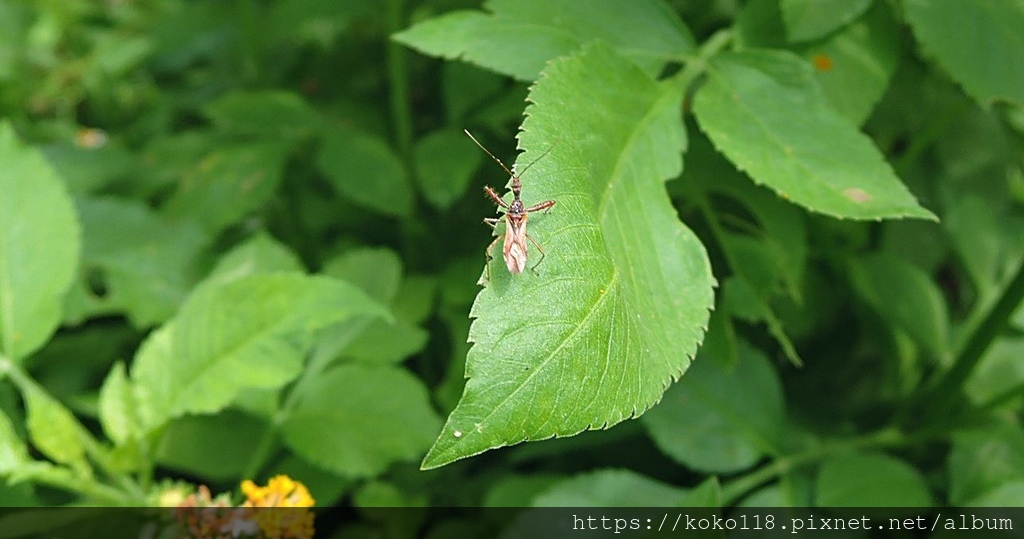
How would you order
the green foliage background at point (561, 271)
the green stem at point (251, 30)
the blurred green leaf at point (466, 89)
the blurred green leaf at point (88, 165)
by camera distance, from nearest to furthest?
the green foliage background at point (561, 271) → the blurred green leaf at point (466, 89) → the blurred green leaf at point (88, 165) → the green stem at point (251, 30)

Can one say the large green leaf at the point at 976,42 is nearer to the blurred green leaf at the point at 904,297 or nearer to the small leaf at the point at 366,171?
the blurred green leaf at the point at 904,297

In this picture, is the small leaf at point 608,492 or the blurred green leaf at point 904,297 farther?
the blurred green leaf at point 904,297

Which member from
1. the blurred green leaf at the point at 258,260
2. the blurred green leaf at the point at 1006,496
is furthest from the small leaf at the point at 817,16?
the blurred green leaf at the point at 258,260

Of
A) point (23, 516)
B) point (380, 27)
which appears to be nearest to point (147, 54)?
point (380, 27)

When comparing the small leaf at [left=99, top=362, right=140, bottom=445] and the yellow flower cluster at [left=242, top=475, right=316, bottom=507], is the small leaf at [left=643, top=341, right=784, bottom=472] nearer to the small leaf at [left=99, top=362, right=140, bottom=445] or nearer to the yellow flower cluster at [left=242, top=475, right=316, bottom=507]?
the yellow flower cluster at [left=242, top=475, right=316, bottom=507]

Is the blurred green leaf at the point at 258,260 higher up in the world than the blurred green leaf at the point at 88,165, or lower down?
higher up

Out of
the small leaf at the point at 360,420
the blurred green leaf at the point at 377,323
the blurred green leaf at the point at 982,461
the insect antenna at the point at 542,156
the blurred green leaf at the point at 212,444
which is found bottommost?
the blurred green leaf at the point at 982,461

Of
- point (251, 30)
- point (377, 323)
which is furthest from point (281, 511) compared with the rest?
point (251, 30)
